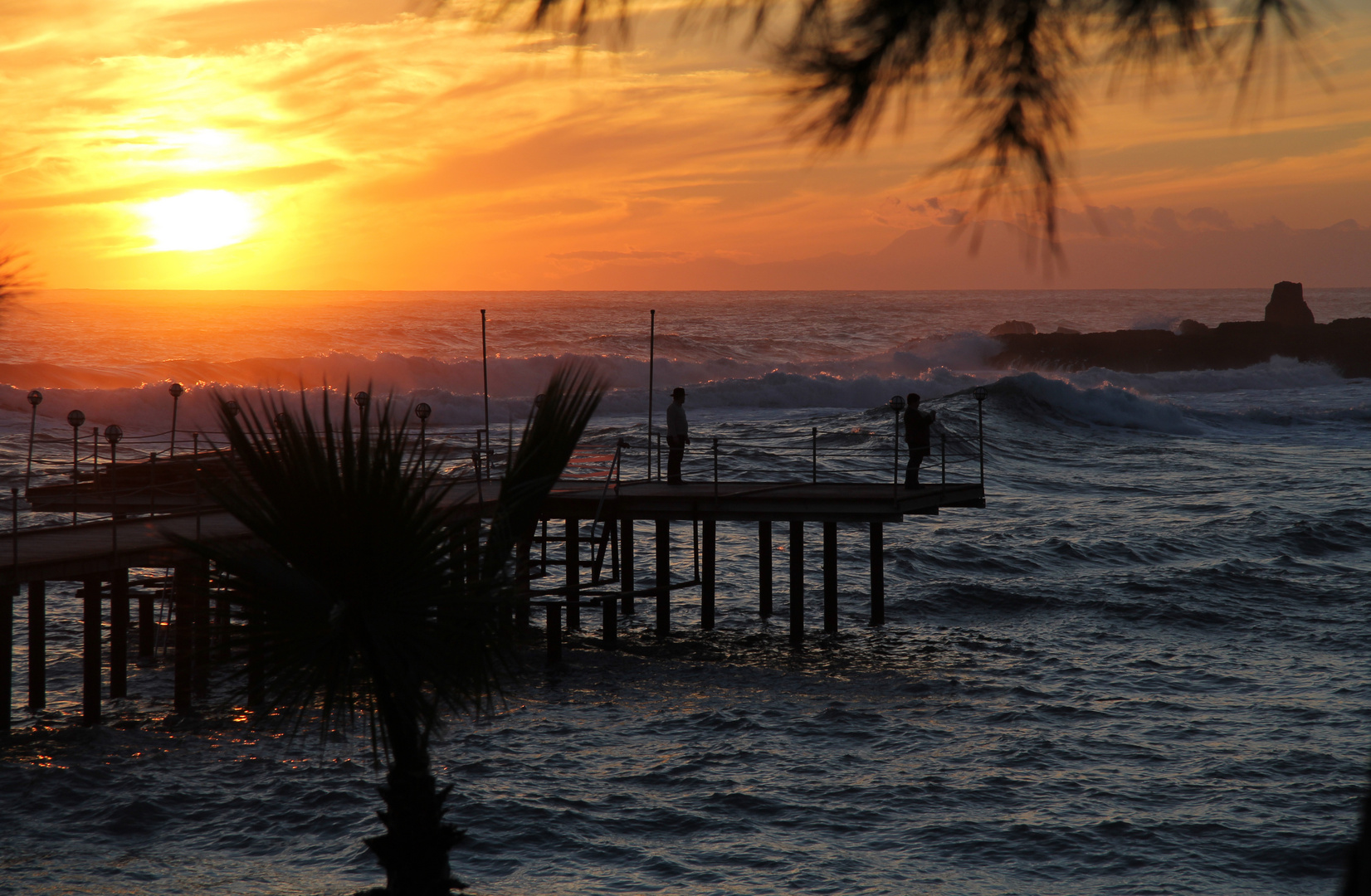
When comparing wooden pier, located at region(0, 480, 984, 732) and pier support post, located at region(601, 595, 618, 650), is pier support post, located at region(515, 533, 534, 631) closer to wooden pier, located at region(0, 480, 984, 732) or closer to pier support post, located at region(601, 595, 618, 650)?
wooden pier, located at region(0, 480, 984, 732)

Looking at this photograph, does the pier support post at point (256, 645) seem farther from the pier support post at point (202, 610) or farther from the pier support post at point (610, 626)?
the pier support post at point (610, 626)

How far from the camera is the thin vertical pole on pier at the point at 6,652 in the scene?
13.8 m

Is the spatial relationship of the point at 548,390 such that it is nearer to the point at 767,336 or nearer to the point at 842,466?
the point at 842,466

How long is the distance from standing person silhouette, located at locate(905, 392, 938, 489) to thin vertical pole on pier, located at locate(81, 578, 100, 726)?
12315 millimetres

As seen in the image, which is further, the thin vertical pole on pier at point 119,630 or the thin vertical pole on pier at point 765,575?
the thin vertical pole on pier at point 765,575

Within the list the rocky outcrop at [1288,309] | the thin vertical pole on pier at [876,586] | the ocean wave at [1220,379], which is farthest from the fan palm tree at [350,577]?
the rocky outcrop at [1288,309]

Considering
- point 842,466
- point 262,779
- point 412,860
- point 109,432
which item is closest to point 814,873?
point 412,860

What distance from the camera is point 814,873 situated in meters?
10.9

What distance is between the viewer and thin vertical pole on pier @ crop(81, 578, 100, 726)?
14.8m

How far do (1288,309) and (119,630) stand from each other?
102 m

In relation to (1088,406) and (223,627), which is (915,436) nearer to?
(223,627)

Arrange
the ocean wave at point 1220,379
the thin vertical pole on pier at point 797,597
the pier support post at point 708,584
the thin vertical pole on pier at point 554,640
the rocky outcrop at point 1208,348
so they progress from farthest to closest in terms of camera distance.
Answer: the rocky outcrop at point 1208,348, the ocean wave at point 1220,379, the pier support post at point 708,584, the thin vertical pole on pier at point 797,597, the thin vertical pole on pier at point 554,640

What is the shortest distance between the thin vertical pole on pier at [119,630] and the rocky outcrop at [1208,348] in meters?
85.5

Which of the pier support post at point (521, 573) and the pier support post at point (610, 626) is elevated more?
the pier support post at point (521, 573)
